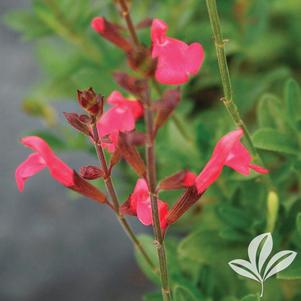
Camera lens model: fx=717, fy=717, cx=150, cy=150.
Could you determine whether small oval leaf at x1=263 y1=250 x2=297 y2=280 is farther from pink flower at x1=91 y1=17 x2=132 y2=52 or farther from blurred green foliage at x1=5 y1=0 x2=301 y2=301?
pink flower at x1=91 y1=17 x2=132 y2=52

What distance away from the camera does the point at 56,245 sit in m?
2.19

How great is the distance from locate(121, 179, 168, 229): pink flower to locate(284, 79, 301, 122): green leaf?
0.34 meters

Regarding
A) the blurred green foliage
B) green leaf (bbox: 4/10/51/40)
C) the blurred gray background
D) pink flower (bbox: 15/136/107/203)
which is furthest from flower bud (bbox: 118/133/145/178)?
the blurred gray background

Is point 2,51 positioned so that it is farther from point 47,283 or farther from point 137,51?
point 137,51

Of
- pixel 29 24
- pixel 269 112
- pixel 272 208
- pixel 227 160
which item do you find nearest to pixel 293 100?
pixel 269 112

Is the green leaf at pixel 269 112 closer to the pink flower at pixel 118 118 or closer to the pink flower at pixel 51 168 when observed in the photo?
the pink flower at pixel 118 118

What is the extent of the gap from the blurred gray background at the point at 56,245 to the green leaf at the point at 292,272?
1.13m

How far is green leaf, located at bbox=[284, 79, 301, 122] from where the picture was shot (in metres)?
1.10

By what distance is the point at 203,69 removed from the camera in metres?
1.71

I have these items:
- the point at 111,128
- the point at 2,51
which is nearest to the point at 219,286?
the point at 111,128

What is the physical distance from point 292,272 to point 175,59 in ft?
1.07

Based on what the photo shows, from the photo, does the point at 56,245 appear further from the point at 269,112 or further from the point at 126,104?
the point at 126,104

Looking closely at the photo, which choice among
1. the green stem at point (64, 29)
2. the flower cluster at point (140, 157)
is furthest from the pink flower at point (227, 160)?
the green stem at point (64, 29)

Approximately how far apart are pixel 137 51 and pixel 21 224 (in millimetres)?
1656
